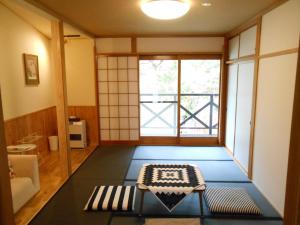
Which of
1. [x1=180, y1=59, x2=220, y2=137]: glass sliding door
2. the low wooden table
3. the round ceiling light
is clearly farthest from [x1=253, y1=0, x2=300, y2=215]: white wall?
[x1=180, y1=59, x2=220, y2=137]: glass sliding door

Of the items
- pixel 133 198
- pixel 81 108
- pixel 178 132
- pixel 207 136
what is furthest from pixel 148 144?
pixel 133 198

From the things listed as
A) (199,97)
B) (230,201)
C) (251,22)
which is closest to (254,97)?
(251,22)

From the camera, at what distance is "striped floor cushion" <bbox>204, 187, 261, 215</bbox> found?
269 centimetres

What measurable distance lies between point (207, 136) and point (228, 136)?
23.5 inches

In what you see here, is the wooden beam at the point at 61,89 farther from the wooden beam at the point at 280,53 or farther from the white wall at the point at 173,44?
the wooden beam at the point at 280,53

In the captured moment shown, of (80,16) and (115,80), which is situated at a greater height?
(80,16)

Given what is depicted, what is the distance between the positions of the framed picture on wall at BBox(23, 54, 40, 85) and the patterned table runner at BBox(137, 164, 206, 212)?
2.66m

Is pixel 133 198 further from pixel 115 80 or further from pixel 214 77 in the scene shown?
pixel 214 77

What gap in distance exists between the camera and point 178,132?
5.33m

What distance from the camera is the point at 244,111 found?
3.86 m

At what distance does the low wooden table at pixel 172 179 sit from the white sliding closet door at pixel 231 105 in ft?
5.97

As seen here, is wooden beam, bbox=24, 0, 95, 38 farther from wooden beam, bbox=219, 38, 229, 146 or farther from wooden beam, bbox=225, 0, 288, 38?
wooden beam, bbox=219, 38, 229, 146

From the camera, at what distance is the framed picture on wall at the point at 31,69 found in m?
4.05

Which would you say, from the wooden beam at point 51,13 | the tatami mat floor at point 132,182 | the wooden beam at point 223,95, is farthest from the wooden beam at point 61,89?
the wooden beam at point 223,95
